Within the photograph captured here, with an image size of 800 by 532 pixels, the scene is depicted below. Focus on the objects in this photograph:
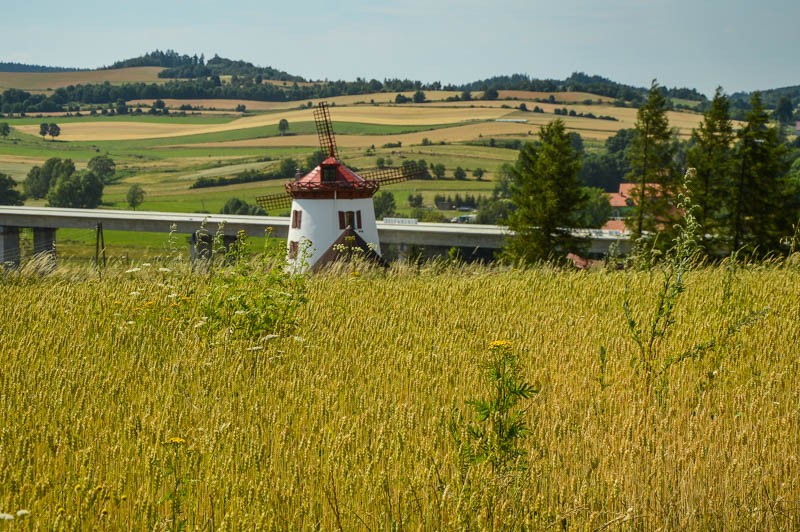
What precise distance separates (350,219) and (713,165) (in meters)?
21.6

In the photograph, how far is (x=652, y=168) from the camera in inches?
2237

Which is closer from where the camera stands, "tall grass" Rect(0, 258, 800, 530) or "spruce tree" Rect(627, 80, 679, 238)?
"tall grass" Rect(0, 258, 800, 530)

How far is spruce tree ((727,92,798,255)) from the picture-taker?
45.3 meters

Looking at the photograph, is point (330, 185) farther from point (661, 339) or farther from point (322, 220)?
point (661, 339)

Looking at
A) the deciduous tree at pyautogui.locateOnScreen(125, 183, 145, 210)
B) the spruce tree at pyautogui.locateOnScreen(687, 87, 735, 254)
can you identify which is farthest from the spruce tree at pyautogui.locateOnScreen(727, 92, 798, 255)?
the deciduous tree at pyautogui.locateOnScreen(125, 183, 145, 210)

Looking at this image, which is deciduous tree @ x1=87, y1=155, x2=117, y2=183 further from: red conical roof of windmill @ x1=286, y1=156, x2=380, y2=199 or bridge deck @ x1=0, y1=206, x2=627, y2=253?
red conical roof of windmill @ x1=286, y1=156, x2=380, y2=199

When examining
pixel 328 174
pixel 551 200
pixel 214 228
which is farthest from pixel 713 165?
pixel 214 228

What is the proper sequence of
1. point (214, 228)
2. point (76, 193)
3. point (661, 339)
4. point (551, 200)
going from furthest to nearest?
point (76, 193) < point (214, 228) < point (551, 200) < point (661, 339)

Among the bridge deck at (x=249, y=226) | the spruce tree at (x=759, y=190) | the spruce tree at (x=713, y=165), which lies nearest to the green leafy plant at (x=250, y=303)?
the spruce tree at (x=713, y=165)

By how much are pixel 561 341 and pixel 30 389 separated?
186 inches

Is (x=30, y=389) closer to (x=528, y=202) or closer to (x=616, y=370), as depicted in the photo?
(x=616, y=370)

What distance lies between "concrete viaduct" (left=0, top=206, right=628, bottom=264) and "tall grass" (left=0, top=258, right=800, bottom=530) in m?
56.5

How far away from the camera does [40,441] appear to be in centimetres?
502

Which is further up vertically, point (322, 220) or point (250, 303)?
point (250, 303)
